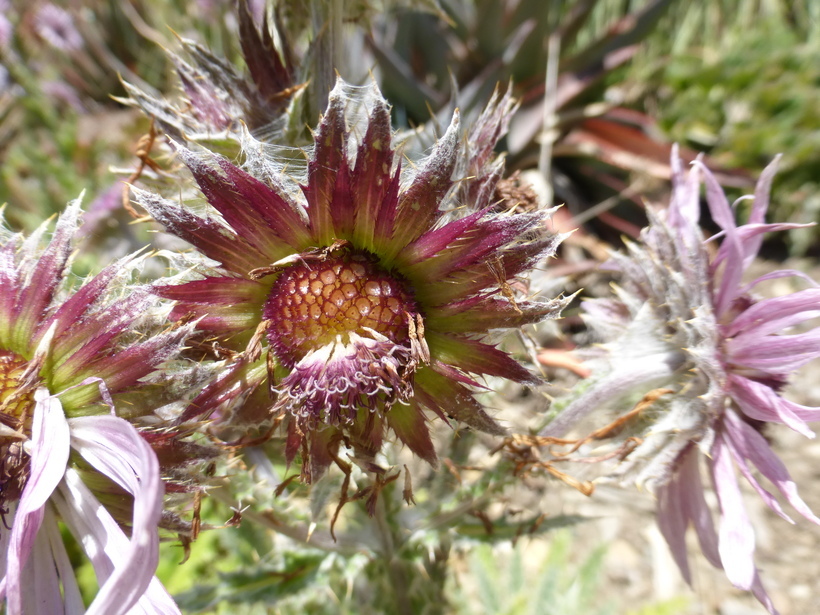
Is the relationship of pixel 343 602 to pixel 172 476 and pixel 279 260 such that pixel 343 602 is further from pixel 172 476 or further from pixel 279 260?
pixel 279 260

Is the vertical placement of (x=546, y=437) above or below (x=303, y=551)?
above

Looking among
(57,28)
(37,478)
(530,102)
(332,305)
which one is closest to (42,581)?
(37,478)

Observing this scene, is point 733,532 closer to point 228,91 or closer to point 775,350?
point 775,350

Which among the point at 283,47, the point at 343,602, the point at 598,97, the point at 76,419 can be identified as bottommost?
the point at 343,602

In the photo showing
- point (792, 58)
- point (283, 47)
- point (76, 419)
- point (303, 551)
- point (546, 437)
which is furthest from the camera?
point (792, 58)

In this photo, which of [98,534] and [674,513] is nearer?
[98,534]

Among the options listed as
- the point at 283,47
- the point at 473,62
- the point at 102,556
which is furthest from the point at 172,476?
the point at 473,62
